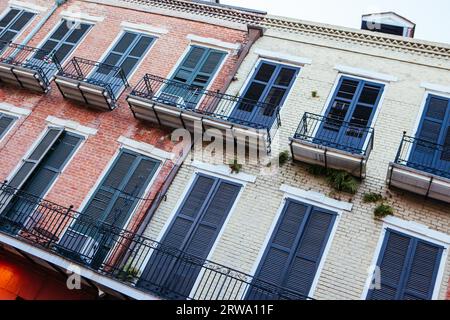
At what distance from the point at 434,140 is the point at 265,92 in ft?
14.9

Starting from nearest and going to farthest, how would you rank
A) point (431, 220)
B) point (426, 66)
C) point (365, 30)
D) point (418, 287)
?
point (418, 287)
point (431, 220)
point (426, 66)
point (365, 30)

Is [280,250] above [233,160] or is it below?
below

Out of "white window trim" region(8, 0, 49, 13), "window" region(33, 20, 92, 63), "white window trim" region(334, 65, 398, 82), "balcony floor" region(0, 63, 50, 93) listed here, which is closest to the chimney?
"white window trim" region(334, 65, 398, 82)

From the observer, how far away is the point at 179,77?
1253cm

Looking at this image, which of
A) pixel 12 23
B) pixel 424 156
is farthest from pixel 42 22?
pixel 424 156

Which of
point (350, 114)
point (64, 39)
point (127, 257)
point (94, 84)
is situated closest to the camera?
point (127, 257)

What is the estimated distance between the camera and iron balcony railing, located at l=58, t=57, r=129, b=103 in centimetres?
1200

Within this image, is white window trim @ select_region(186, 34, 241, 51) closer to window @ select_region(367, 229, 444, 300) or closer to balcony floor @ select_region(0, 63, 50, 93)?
balcony floor @ select_region(0, 63, 50, 93)

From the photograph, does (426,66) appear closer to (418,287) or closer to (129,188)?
(418,287)

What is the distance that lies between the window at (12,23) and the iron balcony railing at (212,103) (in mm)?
5931

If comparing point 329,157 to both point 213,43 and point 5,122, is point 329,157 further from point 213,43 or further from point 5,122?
point 5,122

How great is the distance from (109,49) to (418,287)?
11210 millimetres

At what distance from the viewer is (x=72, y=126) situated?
38.9ft
